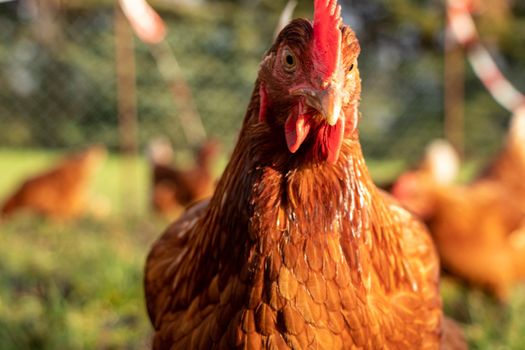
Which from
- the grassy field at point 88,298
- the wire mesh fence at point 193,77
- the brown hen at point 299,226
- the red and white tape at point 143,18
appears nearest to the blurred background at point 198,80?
the wire mesh fence at point 193,77

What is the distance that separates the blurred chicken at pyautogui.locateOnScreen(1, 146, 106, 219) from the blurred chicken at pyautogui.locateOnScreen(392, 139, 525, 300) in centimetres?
360

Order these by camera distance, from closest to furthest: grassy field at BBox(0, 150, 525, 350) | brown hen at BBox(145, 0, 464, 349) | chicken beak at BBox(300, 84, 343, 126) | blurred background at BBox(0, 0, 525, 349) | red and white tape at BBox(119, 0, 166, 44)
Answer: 1. chicken beak at BBox(300, 84, 343, 126)
2. brown hen at BBox(145, 0, 464, 349)
3. grassy field at BBox(0, 150, 525, 350)
4. red and white tape at BBox(119, 0, 166, 44)
5. blurred background at BBox(0, 0, 525, 349)

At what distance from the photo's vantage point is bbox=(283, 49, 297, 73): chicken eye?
1219 millimetres

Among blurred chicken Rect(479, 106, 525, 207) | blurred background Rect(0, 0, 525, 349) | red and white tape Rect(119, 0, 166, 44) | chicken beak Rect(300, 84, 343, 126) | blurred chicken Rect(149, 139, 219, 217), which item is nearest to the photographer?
chicken beak Rect(300, 84, 343, 126)

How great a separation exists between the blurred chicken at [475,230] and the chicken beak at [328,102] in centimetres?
238

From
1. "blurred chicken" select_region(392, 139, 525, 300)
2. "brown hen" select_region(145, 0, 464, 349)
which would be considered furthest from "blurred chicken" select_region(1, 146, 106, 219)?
"brown hen" select_region(145, 0, 464, 349)

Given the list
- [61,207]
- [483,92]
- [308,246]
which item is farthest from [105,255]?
[483,92]

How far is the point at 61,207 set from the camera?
5777 mm

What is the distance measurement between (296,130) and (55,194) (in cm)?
508

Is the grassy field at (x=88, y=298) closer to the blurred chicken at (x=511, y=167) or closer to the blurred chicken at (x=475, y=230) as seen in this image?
the blurred chicken at (x=475, y=230)

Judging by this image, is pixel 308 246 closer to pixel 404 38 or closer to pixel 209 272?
pixel 209 272

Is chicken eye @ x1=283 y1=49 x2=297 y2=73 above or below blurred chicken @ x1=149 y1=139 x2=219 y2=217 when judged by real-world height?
above

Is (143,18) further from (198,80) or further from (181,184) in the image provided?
(198,80)

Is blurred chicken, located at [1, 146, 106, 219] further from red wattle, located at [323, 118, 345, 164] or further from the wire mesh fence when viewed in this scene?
the wire mesh fence
